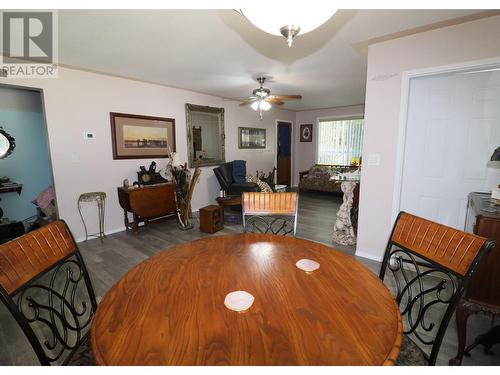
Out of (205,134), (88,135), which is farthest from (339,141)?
(88,135)

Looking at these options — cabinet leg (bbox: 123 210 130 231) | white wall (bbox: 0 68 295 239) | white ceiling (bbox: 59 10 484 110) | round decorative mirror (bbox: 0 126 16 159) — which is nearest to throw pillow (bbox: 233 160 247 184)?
white wall (bbox: 0 68 295 239)

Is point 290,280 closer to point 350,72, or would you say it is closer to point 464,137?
point 464,137

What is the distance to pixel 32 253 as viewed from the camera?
1028mm

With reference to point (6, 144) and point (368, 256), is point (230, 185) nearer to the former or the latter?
point (368, 256)

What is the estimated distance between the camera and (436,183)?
8.50ft

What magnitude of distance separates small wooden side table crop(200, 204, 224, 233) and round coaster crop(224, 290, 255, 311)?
272cm

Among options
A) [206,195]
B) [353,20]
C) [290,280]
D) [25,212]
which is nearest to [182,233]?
[206,195]

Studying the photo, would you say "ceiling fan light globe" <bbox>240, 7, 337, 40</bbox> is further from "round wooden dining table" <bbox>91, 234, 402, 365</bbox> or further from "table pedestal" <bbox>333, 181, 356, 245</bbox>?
"table pedestal" <bbox>333, 181, 356, 245</bbox>

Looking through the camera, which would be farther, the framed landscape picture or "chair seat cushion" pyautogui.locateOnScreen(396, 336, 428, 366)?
the framed landscape picture

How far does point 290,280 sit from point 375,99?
88.7 inches

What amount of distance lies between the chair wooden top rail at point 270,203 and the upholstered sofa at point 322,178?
436 centimetres

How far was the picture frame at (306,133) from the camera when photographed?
7.28 meters

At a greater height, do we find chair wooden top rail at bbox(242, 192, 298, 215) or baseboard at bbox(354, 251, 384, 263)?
chair wooden top rail at bbox(242, 192, 298, 215)

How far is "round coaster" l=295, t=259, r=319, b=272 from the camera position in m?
1.14
